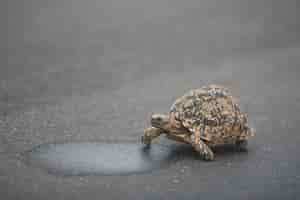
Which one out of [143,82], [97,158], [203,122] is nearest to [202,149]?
[203,122]

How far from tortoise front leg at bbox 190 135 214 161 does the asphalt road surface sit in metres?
0.09

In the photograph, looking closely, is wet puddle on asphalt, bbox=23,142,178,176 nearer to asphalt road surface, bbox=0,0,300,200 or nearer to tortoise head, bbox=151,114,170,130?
asphalt road surface, bbox=0,0,300,200

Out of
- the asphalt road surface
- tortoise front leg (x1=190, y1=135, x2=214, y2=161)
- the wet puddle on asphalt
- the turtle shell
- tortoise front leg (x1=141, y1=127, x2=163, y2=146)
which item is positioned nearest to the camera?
the asphalt road surface

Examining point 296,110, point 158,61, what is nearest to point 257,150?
point 296,110

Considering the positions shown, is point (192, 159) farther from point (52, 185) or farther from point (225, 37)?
point (225, 37)

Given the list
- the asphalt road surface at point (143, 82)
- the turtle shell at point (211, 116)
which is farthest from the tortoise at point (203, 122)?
the asphalt road surface at point (143, 82)

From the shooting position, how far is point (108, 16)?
49.0ft

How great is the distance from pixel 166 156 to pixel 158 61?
5.64 m

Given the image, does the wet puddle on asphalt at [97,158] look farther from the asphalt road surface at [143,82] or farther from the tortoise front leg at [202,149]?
the tortoise front leg at [202,149]

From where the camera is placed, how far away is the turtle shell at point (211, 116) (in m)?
6.62

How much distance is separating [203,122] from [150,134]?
0.73m

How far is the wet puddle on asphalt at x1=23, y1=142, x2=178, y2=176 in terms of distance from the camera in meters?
6.17

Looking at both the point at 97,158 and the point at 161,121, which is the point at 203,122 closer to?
the point at 161,121

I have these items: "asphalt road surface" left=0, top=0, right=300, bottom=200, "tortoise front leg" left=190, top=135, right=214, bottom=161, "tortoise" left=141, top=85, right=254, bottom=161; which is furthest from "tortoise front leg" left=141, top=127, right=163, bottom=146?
"tortoise front leg" left=190, top=135, right=214, bottom=161
